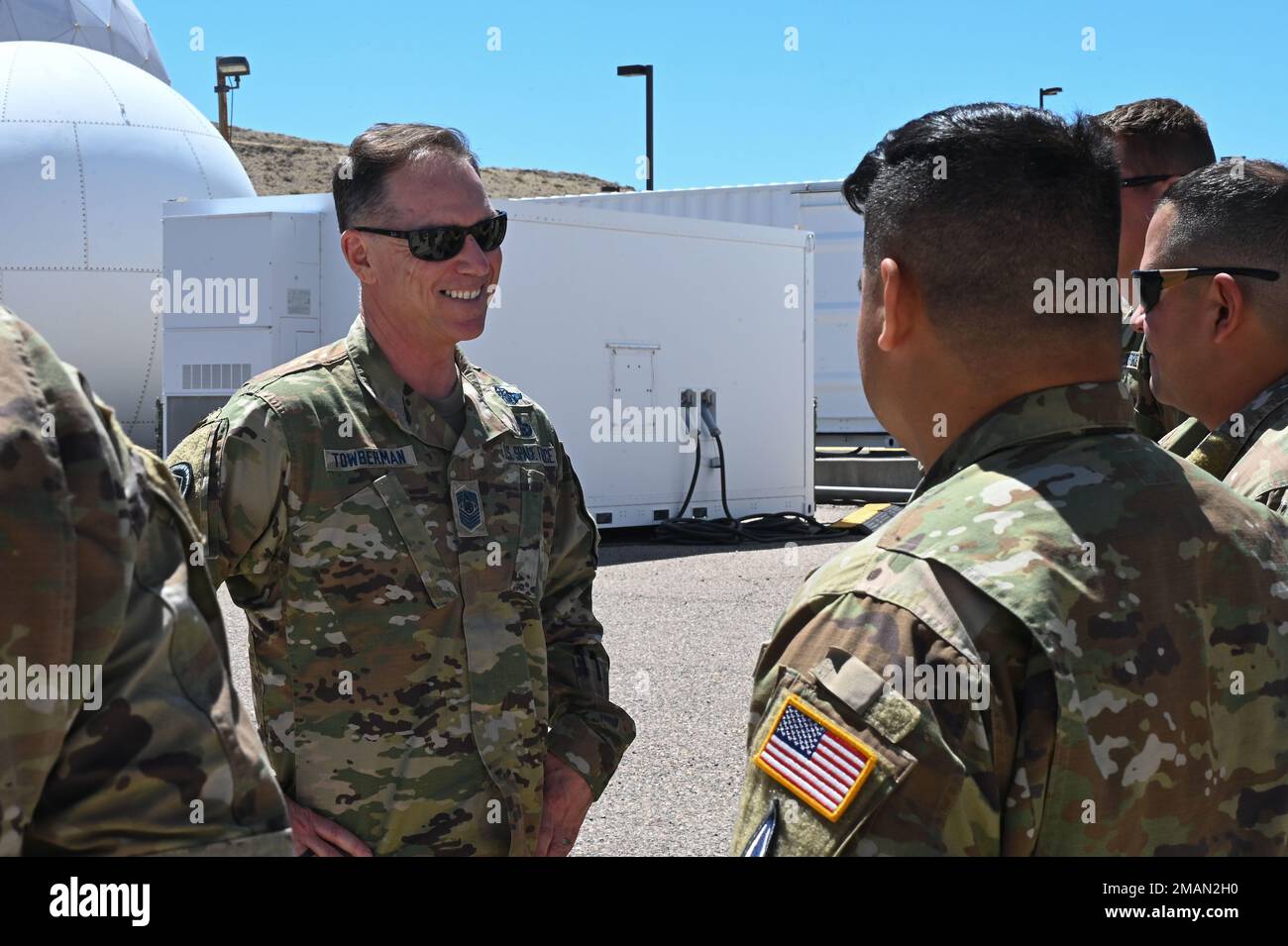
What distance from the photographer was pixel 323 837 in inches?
92.7

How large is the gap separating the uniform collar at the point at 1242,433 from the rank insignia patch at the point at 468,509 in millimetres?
1396

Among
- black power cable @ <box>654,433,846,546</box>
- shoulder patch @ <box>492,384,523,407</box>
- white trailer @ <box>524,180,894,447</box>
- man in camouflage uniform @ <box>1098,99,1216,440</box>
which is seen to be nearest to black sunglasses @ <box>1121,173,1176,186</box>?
man in camouflage uniform @ <box>1098,99,1216,440</box>

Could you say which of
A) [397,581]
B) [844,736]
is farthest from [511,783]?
[844,736]

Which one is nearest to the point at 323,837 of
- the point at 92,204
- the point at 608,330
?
the point at 608,330

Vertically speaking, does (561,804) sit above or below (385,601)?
below

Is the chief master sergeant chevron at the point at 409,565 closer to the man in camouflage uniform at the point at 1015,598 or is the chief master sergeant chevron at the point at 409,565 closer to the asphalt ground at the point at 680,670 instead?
the man in camouflage uniform at the point at 1015,598

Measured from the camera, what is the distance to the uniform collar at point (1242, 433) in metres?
2.53

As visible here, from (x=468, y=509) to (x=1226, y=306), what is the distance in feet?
5.16

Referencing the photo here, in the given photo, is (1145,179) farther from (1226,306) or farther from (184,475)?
(184,475)

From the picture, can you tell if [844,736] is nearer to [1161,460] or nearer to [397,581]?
[1161,460]

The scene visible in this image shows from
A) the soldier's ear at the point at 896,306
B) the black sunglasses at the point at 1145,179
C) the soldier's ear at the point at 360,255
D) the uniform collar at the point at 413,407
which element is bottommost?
the uniform collar at the point at 413,407

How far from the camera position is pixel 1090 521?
1.41 m

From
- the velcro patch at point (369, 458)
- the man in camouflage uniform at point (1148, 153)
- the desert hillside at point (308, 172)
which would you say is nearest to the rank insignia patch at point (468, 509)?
the velcro patch at point (369, 458)

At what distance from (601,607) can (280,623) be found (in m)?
6.17
